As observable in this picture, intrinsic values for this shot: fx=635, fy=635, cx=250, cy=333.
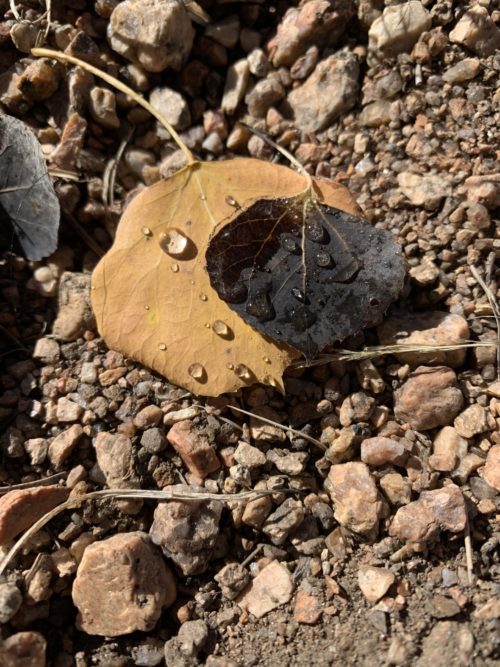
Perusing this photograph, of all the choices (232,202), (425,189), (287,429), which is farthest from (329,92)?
(287,429)

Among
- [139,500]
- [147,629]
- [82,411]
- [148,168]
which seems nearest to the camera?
[147,629]

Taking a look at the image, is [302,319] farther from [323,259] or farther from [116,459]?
[116,459]

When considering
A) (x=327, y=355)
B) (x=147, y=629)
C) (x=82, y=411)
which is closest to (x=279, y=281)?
(x=327, y=355)

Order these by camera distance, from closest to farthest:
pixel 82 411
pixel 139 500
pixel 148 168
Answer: pixel 139 500
pixel 82 411
pixel 148 168

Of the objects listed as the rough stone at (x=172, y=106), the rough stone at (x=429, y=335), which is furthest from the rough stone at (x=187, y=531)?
the rough stone at (x=172, y=106)

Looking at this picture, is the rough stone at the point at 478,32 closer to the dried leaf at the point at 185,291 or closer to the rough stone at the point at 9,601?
the dried leaf at the point at 185,291

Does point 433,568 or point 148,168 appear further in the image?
point 148,168

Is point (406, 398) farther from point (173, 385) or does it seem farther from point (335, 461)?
point (173, 385)
